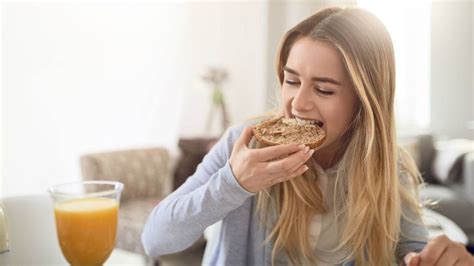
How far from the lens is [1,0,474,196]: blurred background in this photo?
9.89 feet

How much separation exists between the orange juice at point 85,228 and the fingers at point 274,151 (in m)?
0.27

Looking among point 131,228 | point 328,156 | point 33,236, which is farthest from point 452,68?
point 33,236

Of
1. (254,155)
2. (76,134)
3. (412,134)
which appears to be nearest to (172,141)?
(76,134)

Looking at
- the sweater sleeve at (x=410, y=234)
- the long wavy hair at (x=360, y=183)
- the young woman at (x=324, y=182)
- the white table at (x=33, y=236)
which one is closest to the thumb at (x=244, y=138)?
the young woman at (x=324, y=182)

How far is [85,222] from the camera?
81 cm

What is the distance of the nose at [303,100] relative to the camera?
1.01 meters

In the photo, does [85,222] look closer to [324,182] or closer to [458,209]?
[324,182]

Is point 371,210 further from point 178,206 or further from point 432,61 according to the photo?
point 432,61

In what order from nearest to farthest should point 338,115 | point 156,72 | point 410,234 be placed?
point 338,115
point 410,234
point 156,72

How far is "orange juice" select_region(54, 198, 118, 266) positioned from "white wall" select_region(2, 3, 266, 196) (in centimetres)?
235

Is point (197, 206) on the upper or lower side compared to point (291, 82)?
lower

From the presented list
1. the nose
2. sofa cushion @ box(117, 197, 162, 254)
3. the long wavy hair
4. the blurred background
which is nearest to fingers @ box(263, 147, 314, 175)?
the nose

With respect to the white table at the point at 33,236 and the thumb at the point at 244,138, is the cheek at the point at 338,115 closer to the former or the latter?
the thumb at the point at 244,138

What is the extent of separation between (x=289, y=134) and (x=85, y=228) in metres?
0.46
